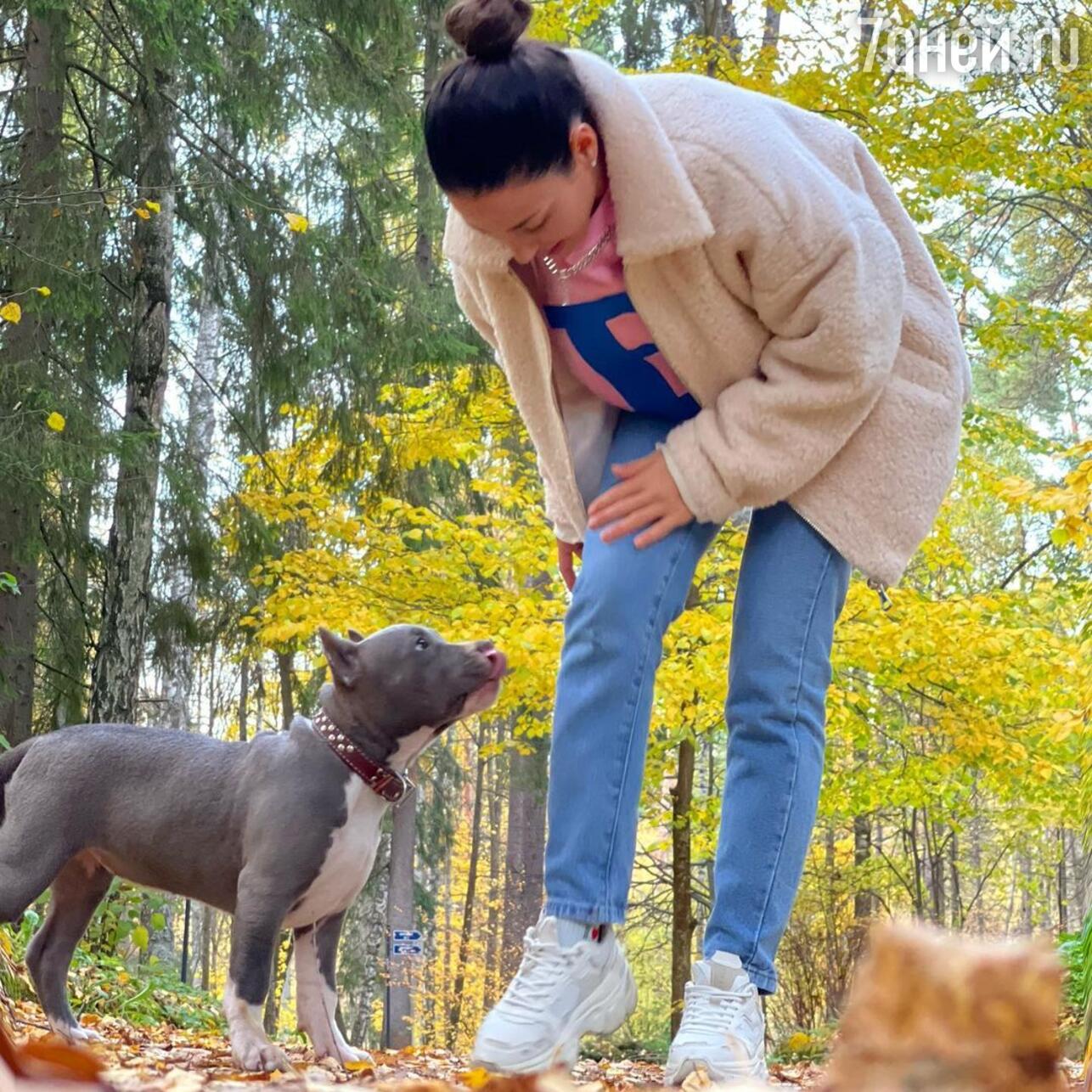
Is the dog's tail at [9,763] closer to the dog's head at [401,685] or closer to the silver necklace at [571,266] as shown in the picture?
the dog's head at [401,685]

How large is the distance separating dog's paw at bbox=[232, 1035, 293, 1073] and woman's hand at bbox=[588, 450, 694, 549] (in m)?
1.22

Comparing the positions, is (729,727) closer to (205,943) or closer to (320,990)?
(320,990)

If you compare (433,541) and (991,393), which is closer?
(433,541)

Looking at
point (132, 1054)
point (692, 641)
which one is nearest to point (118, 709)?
point (692, 641)

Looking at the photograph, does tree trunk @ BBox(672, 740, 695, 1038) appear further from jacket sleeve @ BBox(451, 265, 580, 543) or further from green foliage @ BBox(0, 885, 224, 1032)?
jacket sleeve @ BBox(451, 265, 580, 543)

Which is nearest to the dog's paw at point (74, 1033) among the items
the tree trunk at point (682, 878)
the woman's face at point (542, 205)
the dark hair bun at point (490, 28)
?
the woman's face at point (542, 205)

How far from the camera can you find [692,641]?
17.4 feet

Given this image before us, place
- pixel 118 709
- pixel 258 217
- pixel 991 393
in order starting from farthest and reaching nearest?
pixel 991 393
pixel 258 217
pixel 118 709

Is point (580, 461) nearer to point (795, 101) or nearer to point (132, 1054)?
point (132, 1054)

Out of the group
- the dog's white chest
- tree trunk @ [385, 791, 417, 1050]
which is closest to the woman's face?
the dog's white chest

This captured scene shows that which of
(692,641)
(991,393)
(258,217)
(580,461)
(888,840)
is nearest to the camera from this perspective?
(580,461)

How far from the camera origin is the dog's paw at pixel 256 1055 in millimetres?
2230

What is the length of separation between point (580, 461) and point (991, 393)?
698cm

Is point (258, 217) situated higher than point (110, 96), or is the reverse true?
point (110, 96)
